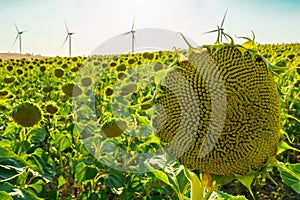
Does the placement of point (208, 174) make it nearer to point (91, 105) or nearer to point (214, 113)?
point (214, 113)

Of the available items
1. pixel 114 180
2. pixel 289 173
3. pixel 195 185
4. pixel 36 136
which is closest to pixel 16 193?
pixel 195 185

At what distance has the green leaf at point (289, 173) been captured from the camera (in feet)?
3.43

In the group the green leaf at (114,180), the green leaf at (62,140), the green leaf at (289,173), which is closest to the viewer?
the green leaf at (289,173)

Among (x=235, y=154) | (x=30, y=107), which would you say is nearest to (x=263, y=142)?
(x=235, y=154)

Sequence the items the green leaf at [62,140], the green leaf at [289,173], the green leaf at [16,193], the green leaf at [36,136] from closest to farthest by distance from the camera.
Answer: the green leaf at [289,173] → the green leaf at [16,193] → the green leaf at [36,136] → the green leaf at [62,140]

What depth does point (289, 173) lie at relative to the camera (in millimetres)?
1279

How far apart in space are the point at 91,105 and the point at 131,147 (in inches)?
124

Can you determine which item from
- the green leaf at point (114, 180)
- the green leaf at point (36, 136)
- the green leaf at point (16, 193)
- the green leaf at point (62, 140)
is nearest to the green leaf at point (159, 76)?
the green leaf at point (16, 193)

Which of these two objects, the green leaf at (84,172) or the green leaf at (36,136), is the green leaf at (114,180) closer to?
the green leaf at (84,172)

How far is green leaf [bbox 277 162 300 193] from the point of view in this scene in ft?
3.43

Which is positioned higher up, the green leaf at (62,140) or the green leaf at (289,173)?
the green leaf at (289,173)

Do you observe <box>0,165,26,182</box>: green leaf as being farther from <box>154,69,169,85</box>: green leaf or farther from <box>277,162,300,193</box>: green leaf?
<box>277,162,300,193</box>: green leaf

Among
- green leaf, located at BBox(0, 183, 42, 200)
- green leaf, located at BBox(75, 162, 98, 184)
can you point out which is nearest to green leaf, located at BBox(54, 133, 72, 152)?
green leaf, located at BBox(75, 162, 98, 184)

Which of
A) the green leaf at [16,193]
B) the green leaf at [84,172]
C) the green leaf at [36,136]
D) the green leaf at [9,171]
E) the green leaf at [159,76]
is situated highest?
the green leaf at [159,76]
